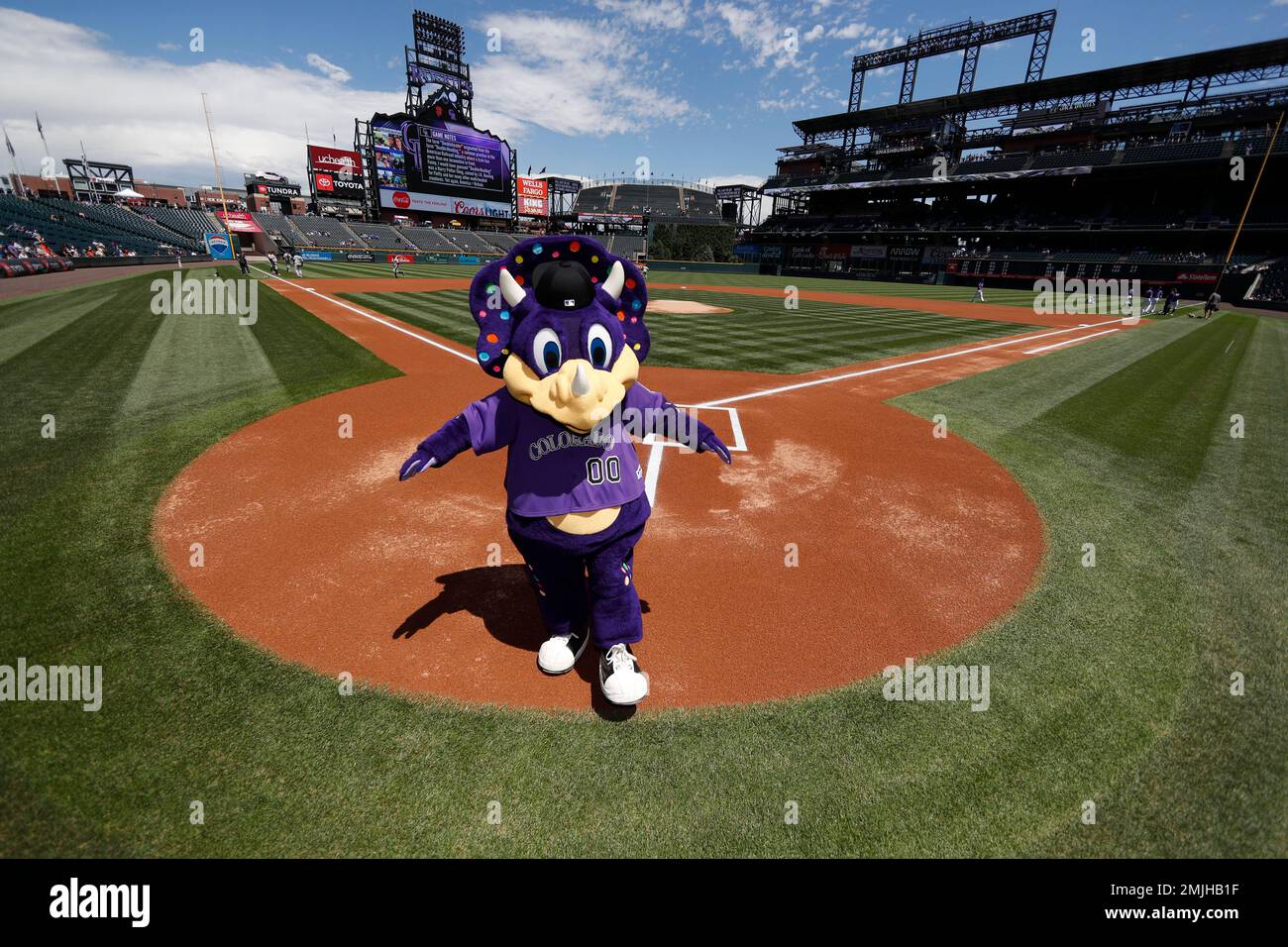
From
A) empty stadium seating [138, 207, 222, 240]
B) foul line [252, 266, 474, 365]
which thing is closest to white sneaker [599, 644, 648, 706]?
foul line [252, 266, 474, 365]

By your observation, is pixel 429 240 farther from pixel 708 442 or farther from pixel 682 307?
pixel 708 442

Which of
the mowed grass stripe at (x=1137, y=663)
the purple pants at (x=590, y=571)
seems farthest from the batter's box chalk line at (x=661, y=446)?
the mowed grass stripe at (x=1137, y=663)

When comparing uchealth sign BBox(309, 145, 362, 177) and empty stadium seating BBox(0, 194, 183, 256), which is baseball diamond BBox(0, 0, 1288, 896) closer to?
empty stadium seating BBox(0, 194, 183, 256)

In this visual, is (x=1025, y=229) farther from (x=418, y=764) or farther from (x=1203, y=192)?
(x=418, y=764)

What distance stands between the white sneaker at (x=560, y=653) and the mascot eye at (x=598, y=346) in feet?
6.54

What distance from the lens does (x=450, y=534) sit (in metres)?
5.46

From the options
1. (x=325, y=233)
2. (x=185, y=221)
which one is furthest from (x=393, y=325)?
(x=185, y=221)

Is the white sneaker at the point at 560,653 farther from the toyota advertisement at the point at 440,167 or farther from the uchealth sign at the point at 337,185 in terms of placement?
the uchealth sign at the point at 337,185

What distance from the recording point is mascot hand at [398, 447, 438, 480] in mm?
3087

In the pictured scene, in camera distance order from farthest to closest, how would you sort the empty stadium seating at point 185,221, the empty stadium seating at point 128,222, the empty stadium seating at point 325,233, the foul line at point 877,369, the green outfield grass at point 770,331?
the empty stadium seating at point 325,233 → the empty stadium seating at point 185,221 → the empty stadium seating at point 128,222 → the green outfield grass at point 770,331 → the foul line at point 877,369

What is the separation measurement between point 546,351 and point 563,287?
0.40 metres

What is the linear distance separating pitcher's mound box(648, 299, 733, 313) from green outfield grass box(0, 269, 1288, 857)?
20.0m

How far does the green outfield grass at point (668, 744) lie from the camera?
8.89 feet
